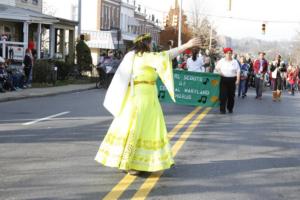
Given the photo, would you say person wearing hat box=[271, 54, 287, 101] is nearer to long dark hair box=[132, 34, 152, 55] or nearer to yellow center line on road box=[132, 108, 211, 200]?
yellow center line on road box=[132, 108, 211, 200]

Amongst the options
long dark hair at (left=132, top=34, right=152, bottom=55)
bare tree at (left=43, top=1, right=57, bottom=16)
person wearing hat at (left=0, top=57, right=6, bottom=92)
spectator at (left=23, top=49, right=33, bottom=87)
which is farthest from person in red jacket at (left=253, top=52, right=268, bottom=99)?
bare tree at (left=43, top=1, right=57, bottom=16)

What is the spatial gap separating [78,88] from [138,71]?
2014 cm

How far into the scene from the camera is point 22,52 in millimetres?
27781

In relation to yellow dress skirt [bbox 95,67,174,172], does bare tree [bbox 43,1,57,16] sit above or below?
above

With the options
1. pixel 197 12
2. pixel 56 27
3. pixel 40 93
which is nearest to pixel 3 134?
pixel 40 93

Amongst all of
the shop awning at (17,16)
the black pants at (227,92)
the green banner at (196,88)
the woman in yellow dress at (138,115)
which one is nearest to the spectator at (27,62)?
the shop awning at (17,16)

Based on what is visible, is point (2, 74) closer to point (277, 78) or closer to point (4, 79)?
point (4, 79)

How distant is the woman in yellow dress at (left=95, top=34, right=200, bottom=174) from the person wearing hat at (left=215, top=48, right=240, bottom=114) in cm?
945

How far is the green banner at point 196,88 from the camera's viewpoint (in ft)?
59.5

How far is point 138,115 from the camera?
313 inches

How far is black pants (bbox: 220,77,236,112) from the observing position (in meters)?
17.4

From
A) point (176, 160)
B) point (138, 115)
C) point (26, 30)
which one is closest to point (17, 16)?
point (26, 30)

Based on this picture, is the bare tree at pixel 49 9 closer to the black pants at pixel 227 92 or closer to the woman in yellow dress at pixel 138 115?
the black pants at pixel 227 92

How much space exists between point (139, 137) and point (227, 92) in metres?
9.85
